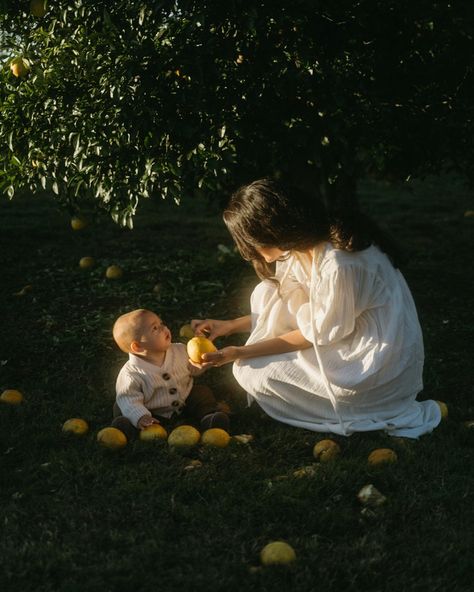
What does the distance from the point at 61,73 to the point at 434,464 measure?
112 inches

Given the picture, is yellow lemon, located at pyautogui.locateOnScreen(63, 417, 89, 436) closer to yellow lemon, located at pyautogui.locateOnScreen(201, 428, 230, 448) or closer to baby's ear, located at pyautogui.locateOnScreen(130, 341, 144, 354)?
baby's ear, located at pyautogui.locateOnScreen(130, 341, 144, 354)

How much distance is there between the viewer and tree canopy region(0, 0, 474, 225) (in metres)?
4.30

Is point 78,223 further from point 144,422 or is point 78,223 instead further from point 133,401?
point 144,422

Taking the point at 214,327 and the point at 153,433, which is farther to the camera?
the point at 214,327

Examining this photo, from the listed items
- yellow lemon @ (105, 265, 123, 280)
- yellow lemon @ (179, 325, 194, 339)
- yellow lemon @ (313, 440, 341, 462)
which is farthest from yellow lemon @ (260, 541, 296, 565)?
yellow lemon @ (105, 265, 123, 280)

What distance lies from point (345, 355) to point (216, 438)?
739mm

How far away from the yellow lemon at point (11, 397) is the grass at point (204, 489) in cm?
8

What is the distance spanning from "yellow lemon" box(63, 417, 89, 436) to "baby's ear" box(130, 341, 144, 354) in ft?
1.42

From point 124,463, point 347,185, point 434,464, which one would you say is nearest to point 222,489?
point 124,463

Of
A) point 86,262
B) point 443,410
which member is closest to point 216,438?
point 443,410

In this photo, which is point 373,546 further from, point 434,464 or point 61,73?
point 61,73

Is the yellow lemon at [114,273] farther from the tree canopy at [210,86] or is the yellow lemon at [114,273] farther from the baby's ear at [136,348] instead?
the baby's ear at [136,348]

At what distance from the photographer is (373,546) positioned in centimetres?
313

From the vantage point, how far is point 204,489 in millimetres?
3578
